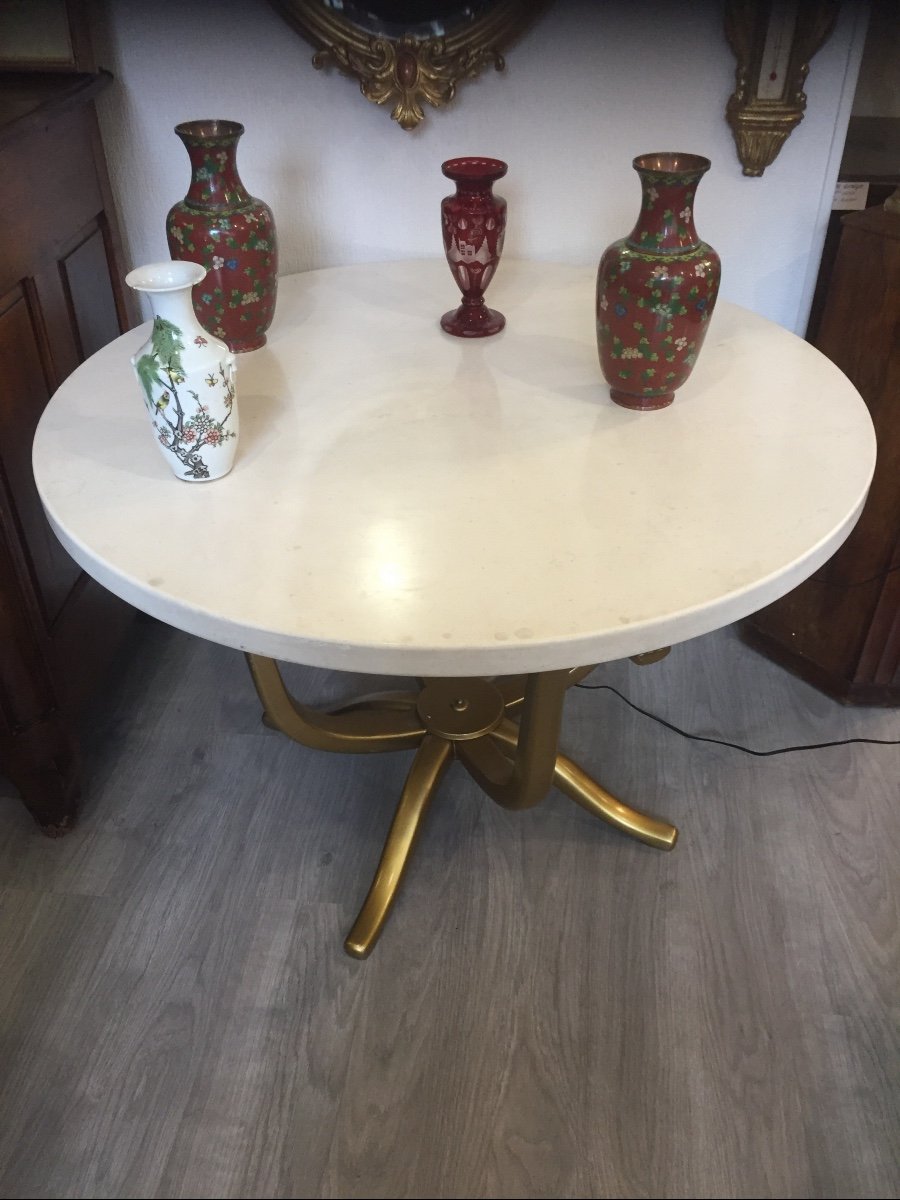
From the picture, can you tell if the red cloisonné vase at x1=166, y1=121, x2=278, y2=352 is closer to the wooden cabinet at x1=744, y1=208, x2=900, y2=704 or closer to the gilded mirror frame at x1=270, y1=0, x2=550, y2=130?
the gilded mirror frame at x1=270, y1=0, x2=550, y2=130

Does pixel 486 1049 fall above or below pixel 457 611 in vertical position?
below

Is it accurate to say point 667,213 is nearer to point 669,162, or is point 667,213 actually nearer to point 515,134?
point 669,162

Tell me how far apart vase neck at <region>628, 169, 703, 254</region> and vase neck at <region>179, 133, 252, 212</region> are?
1.47 feet

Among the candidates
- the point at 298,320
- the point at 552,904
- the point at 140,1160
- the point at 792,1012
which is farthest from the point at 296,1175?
the point at 298,320

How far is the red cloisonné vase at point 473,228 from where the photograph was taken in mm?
1018

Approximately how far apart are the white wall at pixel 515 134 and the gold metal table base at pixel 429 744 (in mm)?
674

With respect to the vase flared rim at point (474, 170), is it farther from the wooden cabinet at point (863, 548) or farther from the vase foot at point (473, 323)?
the wooden cabinet at point (863, 548)

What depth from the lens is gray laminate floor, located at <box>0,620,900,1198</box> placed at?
97cm

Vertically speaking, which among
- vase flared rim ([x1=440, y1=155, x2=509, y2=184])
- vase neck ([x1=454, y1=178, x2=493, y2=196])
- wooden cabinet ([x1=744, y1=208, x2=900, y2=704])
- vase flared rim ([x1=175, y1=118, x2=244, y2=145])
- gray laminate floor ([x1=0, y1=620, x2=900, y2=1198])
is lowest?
gray laminate floor ([x1=0, y1=620, x2=900, y2=1198])

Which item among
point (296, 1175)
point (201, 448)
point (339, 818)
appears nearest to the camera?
point (201, 448)

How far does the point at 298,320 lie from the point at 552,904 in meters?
0.82

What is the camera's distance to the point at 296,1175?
0.95 metres

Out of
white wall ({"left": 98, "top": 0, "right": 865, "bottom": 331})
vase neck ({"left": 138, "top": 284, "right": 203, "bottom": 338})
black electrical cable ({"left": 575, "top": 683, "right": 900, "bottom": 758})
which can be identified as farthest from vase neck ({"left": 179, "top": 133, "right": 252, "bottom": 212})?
black electrical cable ({"left": 575, "top": 683, "right": 900, "bottom": 758})

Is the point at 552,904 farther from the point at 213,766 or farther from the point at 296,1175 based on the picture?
the point at 213,766
